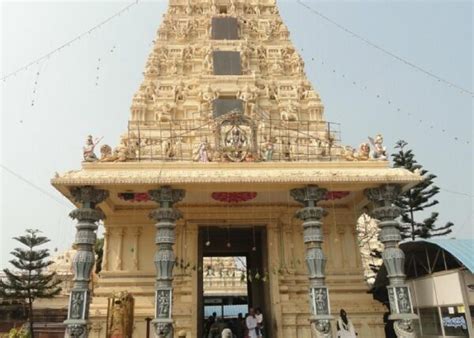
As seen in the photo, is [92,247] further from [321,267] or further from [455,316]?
[455,316]

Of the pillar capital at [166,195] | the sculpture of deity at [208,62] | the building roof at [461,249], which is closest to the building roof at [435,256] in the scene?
the building roof at [461,249]

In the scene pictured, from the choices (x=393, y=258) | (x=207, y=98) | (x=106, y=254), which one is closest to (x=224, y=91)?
(x=207, y=98)

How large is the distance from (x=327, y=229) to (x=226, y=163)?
15.6ft

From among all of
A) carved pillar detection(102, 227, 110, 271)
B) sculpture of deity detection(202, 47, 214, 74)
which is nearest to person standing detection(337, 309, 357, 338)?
carved pillar detection(102, 227, 110, 271)

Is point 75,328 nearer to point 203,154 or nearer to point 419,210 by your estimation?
point 203,154

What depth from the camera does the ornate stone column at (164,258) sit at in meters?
10.0

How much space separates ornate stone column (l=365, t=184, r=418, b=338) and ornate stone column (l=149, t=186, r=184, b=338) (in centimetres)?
525

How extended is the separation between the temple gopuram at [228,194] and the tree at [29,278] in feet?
36.7

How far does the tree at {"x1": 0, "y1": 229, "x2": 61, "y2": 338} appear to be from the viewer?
22641 mm

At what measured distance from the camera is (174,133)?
1564 cm

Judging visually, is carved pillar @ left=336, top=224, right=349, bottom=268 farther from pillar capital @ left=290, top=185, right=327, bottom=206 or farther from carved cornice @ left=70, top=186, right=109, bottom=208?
carved cornice @ left=70, top=186, right=109, bottom=208

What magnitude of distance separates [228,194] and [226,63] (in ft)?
23.8

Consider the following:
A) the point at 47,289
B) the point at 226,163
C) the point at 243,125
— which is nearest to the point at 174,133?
the point at 243,125

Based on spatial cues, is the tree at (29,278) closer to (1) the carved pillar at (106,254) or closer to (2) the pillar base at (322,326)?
(1) the carved pillar at (106,254)
